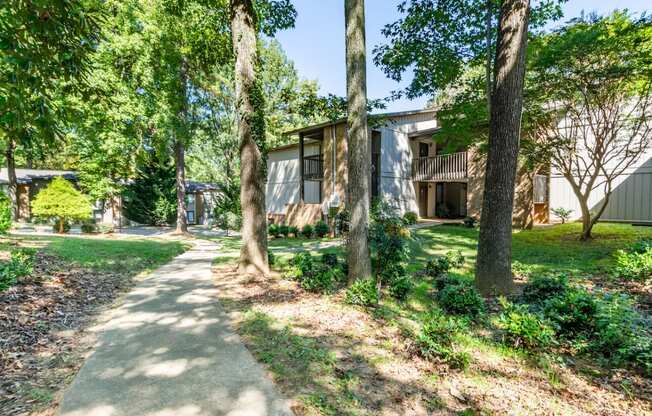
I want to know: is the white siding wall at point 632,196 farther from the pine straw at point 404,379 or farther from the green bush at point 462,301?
the pine straw at point 404,379

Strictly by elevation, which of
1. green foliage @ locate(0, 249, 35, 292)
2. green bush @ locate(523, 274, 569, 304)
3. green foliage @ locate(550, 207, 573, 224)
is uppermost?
green foliage @ locate(550, 207, 573, 224)

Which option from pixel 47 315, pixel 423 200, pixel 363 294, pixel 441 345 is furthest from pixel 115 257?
pixel 423 200

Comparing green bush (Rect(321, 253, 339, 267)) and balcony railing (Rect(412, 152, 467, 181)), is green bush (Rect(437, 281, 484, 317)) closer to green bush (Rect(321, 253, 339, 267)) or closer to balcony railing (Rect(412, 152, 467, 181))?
green bush (Rect(321, 253, 339, 267))

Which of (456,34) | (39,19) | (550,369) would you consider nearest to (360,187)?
(550,369)

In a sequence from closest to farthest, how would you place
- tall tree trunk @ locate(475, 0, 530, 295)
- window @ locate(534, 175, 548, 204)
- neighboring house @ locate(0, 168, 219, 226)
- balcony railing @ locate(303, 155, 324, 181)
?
tall tree trunk @ locate(475, 0, 530, 295)
window @ locate(534, 175, 548, 204)
balcony railing @ locate(303, 155, 324, 181)
neighboring house @ locate(0, 168, 219, 226)

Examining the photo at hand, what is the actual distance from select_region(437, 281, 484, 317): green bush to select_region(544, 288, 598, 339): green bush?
0.87 meters

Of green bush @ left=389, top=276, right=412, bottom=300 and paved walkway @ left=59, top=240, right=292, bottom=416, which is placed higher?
green bush @ left=389, top=276, right=412, bottom=300

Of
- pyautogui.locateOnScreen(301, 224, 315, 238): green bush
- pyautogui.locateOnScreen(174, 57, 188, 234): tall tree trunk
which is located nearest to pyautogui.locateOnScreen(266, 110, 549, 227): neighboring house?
pyautogui.locateOnScreen(301, 224, 315, 238): green bush

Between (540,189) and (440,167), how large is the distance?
5.08 m

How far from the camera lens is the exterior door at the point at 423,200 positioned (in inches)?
814

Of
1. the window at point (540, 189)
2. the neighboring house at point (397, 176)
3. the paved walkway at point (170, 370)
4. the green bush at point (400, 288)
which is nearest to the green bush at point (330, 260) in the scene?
the green bush at point (400, 288)

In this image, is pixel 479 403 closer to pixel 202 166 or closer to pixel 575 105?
pixel 575 105

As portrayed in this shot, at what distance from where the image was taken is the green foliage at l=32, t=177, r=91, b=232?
15.2 metres

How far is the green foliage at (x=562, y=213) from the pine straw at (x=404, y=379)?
1400cm
